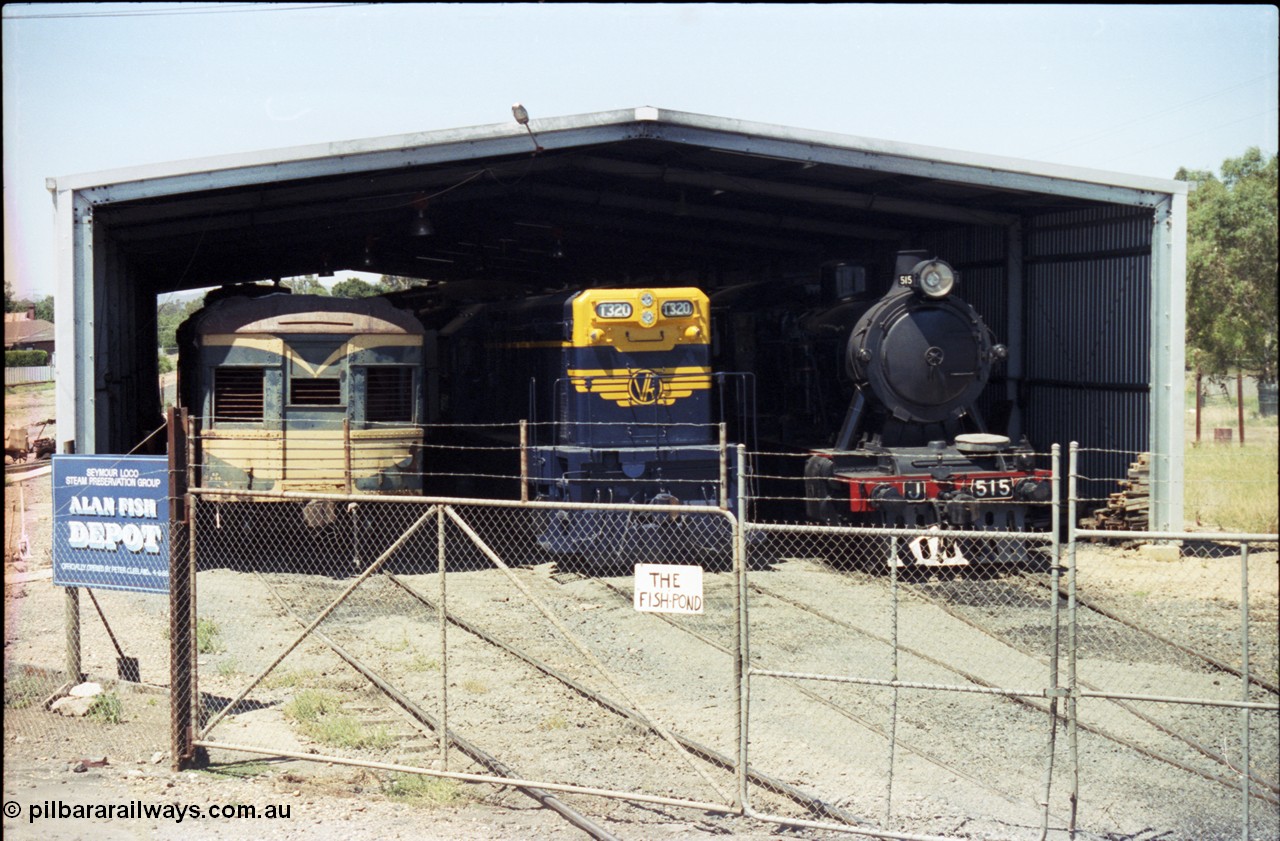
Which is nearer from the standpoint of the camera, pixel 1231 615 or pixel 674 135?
pixel 1231 615

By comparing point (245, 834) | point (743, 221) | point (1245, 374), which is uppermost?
point (743, 221)

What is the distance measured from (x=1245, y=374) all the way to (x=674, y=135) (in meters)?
26.7

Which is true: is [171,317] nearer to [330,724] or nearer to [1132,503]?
[1132,503]

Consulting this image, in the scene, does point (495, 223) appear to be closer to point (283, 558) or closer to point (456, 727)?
point (283, 558)

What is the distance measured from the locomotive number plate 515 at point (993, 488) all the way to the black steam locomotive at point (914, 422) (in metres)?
0.01

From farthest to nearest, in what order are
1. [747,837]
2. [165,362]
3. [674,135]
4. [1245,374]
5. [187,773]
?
1. [165,362]
2. [1245,374]
3. [674,135]
4. [187,773]
5. [747,837]

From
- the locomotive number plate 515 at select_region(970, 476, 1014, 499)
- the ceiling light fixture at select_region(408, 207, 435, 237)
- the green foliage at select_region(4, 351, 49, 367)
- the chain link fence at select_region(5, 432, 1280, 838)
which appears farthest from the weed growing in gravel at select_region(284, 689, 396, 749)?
the green foliage at select_region(4, 351, 49, 367)

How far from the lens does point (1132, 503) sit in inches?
652

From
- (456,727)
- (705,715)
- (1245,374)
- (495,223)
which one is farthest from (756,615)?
(1245,374)

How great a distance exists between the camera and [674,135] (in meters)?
14.6

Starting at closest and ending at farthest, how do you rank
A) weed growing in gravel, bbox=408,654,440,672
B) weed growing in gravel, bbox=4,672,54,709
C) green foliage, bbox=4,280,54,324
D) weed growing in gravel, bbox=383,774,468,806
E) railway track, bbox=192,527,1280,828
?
weed growing in gravel, bbox=383,774,468,806 < railway track, bbox=192,527,1280,828 < weed growing in gravel, bbox=4,672,54,709 < weed growing in gravel, bbox=408,654,440,672 < green foliage, bbox=4,280,54,324

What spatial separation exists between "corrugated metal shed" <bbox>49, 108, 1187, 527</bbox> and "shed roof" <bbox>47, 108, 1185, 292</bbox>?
37mm

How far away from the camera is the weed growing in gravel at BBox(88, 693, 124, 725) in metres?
9.02

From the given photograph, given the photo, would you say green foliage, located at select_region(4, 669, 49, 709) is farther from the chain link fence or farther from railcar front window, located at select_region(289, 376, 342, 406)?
railcar front window, located at select_region(289, 376, 342, 406)
